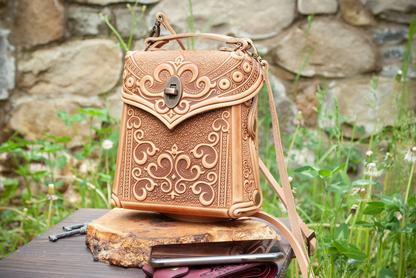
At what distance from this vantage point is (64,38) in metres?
1.77

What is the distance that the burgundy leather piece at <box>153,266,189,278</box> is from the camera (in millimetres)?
642

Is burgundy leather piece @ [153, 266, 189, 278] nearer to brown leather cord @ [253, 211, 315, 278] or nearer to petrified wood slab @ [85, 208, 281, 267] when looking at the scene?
petrified wood slab @ [85, 208, 281, 267]

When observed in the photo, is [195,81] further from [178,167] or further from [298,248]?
[298,248]

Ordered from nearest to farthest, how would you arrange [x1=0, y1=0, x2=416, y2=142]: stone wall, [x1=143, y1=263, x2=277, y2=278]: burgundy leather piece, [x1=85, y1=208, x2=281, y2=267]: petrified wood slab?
[x1=143, y1=263, x2=277, y2=278]: burgundy leather piece < [x1=85, y1=208, x2=281, y2=267]: petrified wood slab < [x1=0, y1=0, x2=416, y2=142]: stone wall

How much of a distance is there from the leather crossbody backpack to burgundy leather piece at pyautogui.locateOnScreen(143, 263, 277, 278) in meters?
0.15

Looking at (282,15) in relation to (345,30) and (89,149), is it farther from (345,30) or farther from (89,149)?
(89,149)

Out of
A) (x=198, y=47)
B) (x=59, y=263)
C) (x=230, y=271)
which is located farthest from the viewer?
(x=198, y=47)

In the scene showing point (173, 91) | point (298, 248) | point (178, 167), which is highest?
point (173, 91)

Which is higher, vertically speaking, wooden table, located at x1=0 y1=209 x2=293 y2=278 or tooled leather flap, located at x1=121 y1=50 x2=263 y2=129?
tooled leather flap, located at x1=121 y1=50 x2=263 y2=129

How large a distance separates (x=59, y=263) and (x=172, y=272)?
0.27 meters

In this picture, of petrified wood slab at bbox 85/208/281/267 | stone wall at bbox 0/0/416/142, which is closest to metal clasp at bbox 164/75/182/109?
petrified wood slab at bbox 85/208/281/267

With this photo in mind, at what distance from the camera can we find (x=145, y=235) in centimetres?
78

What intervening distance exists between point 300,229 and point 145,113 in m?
Answer: 0.45

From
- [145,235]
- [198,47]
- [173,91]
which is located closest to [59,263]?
[145,235]
